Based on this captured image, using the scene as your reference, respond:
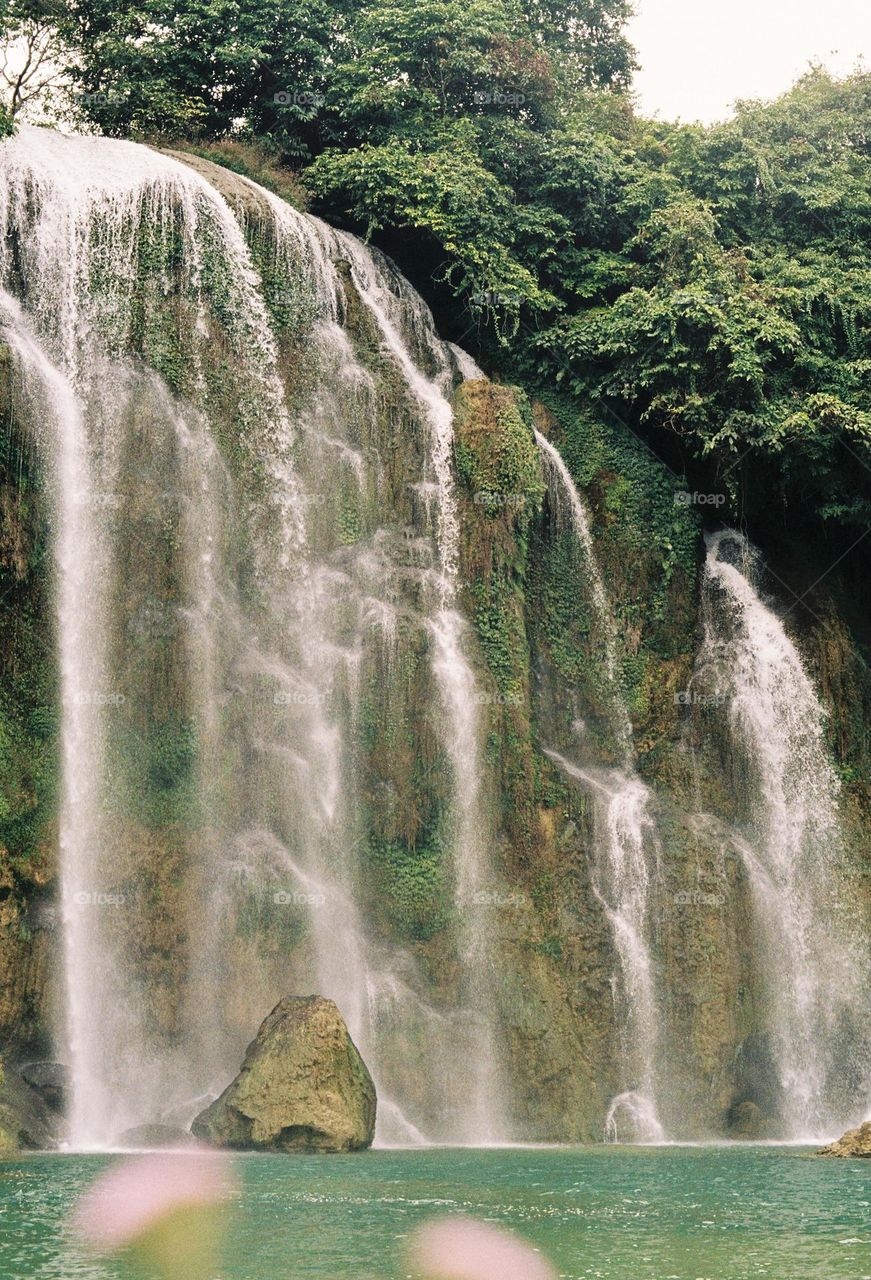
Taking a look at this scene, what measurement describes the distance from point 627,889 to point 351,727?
15.9 ft

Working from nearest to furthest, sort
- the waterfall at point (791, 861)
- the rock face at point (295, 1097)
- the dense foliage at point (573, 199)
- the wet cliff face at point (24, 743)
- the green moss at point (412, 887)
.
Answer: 1. the rock face at point (295, 1097)
2. the wet cliff face at point (24, 743)
3. the green moss at point (412, 887)
4. the waterfall at point (791, 861)
5. the dense foliage at point (573, 199)

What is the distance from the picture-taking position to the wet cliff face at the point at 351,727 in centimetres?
1842

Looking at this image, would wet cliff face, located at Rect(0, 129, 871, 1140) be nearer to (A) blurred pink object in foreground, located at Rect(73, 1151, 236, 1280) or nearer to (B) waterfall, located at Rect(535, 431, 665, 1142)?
(B) waterfall, located at Rect(535, 431, 665, 1142)

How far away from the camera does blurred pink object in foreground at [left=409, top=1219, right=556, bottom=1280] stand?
29.8 feet

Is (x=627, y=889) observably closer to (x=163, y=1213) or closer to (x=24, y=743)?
(x=24, y=743)

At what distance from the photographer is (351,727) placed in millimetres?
20141

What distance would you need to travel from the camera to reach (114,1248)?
392 inches

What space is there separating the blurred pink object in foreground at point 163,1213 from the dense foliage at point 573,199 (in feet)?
51.6

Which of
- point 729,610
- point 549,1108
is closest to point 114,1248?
point 549,1108

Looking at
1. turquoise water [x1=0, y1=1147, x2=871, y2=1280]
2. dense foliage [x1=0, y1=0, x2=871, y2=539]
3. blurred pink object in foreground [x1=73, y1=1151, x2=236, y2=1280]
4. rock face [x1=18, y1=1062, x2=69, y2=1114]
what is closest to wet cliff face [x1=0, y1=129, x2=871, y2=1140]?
rock face [x1=18, y1=1062, x2=69, y2=1114]

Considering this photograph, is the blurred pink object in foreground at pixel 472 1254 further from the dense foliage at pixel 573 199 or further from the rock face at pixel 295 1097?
the dense foliage at pixel 573 199

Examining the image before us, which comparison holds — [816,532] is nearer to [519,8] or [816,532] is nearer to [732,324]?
[732,324]

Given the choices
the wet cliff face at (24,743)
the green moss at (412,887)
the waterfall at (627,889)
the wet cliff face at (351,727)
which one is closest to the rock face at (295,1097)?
the wet cliff face at (351,727)

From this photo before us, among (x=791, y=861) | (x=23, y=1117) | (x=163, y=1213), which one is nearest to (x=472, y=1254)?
(x=163, y=1213)
